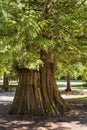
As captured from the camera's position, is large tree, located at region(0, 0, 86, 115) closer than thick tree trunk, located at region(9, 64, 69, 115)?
Yes

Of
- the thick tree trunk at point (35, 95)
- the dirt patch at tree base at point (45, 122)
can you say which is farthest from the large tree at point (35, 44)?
the dirt patch at tree base at point (45, 122)

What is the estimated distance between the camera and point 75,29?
37.6 feet

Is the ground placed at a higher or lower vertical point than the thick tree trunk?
lower

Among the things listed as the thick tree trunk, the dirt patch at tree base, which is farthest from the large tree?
the dirt patch at tree base

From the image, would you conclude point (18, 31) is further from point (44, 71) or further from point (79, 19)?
point (44, 71)

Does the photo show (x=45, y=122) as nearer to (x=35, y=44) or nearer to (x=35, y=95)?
(x=35, y=95)

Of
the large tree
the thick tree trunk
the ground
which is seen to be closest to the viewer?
the large tree

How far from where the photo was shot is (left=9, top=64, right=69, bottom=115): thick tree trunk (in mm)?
12539

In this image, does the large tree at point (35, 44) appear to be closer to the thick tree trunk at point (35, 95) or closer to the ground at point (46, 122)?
the thick tree trunk at point (35, 95)

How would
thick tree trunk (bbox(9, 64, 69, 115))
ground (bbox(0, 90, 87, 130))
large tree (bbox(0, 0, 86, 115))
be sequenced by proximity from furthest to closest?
1. thick tree trunk (bbox(9, 64, 69, 115))
2. ground (bbox(0, 90, 87, 130))
3. large tree (bbox(0, 0, 86, 115))

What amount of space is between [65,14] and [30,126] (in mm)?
4130

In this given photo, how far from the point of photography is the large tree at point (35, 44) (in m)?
7.06

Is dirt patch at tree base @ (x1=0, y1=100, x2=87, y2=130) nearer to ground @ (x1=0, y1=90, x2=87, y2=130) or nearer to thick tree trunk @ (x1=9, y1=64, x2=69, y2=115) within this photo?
ground @ (x1=0, y1=90, x2=87, y2=130)

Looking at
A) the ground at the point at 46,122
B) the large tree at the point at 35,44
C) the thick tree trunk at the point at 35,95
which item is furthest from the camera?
the thick tree trunk at the point at 35,95
